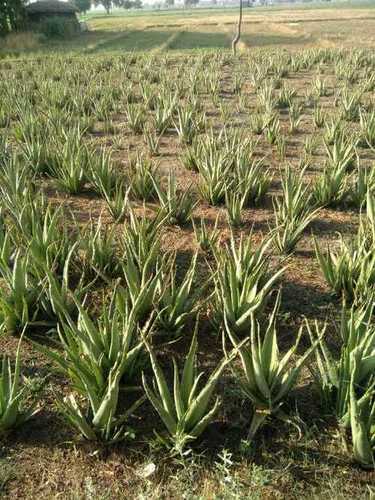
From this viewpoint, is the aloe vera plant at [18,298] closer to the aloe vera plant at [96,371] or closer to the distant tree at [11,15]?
the aloe vera plant at [96,371]

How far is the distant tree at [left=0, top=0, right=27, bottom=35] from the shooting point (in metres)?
23.6

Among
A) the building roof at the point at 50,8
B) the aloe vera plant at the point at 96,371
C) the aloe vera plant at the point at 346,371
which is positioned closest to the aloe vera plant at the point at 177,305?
the aloe vera plant at the point at 96,371

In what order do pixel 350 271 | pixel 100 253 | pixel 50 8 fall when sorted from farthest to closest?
1. pixel 50 8
2. pixel 100 253
3. pixel 350 271

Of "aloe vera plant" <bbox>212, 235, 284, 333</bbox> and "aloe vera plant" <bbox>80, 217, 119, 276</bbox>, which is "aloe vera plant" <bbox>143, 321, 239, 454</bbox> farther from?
"aloe vera plant" <bbox>80, 217, 119, 276</bbox>

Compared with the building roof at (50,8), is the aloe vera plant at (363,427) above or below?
below

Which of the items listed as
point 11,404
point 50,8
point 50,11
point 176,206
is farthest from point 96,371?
point 50,11

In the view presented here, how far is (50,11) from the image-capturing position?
3102 cm

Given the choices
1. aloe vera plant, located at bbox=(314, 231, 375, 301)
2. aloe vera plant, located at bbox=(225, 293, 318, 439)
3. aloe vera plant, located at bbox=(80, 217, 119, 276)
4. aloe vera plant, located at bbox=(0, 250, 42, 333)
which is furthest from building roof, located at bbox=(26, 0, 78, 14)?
aloe vera plant, located at bbox=(225, 293, 318, 439)

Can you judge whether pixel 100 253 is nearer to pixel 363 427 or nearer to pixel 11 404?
pixel 11 404

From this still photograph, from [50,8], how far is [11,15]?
295 inches

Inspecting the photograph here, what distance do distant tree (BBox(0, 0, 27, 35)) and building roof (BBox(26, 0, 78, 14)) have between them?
4.93 meters

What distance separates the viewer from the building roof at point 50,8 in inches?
1186

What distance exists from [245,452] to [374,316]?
1307 mm

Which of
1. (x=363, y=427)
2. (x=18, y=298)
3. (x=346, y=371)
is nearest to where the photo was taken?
(x=363, y=427)
